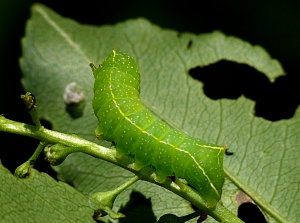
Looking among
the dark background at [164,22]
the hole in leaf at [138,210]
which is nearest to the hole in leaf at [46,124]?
the dark background at [164,22]

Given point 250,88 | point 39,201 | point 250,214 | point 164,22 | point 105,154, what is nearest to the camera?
point 39,201

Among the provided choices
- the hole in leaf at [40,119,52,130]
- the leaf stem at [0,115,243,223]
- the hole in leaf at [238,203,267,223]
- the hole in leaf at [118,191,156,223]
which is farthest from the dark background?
the hole in leaf at [238,203,267,223]

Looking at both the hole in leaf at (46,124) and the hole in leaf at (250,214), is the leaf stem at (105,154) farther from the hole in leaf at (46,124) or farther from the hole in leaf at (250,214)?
the hole in leaf at (46,124)

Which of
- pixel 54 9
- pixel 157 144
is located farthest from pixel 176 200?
pixel 54 9

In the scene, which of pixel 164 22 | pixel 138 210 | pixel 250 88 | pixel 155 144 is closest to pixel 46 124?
pixel 138 210

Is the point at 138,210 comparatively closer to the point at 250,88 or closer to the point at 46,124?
the point at 46,124

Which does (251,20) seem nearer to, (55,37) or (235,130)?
(235,130)
